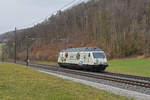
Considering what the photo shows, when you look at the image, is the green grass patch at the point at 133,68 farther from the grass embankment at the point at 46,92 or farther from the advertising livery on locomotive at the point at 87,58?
the grass embankment at the point at 46,92

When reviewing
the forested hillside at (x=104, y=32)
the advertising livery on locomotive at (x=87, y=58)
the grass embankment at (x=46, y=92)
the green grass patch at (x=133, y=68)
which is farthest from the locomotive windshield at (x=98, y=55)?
the grass embankment at (x=46, y=92)

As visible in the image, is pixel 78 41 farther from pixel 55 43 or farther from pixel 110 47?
pixel 110 47

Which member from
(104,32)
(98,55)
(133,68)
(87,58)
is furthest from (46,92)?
(104,32)

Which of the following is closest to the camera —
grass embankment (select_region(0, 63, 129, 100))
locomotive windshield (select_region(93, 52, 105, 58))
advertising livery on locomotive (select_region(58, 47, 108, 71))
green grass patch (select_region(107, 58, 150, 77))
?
grass embankment (select_region(0, 63, 129, 100))

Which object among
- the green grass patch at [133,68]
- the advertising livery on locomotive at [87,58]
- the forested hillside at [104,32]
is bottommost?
the green grass patch at [133,68]

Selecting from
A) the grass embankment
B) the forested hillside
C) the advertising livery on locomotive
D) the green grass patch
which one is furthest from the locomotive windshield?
the grass embankment

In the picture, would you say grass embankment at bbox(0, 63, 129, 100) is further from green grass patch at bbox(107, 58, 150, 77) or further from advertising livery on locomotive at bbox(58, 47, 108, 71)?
green grass patch at bbox(107, 58, 150, 77)

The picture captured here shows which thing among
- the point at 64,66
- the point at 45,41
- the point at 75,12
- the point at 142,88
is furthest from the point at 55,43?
the point at 142,88

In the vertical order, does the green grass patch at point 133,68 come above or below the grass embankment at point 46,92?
below

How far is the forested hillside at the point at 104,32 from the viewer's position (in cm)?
6812

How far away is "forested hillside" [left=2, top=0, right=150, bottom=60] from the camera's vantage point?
68125 mm

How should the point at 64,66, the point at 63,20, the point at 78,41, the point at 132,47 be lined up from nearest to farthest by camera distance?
the point at 64,66
the point at 132,47
the point at 78,41
the point at 63,20

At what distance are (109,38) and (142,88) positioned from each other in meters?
59.6

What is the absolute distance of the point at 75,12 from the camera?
130875 mm
